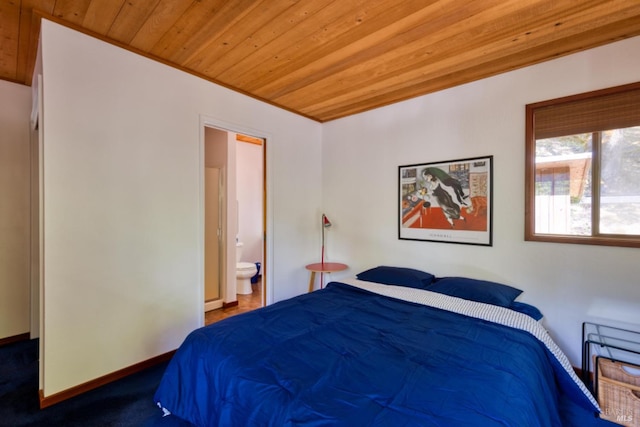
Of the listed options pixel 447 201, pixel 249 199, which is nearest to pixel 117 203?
pixel 447 201

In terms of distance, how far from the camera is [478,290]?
233 centimetres

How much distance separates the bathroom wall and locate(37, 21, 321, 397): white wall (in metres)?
2.65

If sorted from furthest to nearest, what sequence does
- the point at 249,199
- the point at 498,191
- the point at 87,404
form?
the point at 249,199
the point at 498,191
the point at 87,404

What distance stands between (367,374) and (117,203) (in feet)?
7.03

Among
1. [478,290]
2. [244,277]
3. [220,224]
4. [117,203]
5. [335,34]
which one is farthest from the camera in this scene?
[244,277]

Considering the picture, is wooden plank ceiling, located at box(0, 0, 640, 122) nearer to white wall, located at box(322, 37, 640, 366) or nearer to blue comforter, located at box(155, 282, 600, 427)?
white wall, located at box(322, 37, 640, 366)

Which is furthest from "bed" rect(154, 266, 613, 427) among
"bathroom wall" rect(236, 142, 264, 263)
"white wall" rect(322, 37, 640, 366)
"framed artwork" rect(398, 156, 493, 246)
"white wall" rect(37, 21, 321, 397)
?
"bathroom wall" rect(236, 142, 264, 263)

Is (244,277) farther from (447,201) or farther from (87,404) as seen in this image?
(447,201)

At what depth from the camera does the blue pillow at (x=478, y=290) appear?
2.24 meters

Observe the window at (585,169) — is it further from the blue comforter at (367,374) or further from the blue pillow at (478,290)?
the blue comforter at (367,374)

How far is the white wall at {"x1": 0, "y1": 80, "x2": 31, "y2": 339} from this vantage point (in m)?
2.83

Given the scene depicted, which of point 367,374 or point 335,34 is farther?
point 335,34

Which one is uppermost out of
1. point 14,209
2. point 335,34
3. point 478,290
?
point 335,34

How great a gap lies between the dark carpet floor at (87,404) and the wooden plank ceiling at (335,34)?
2.55 meters
